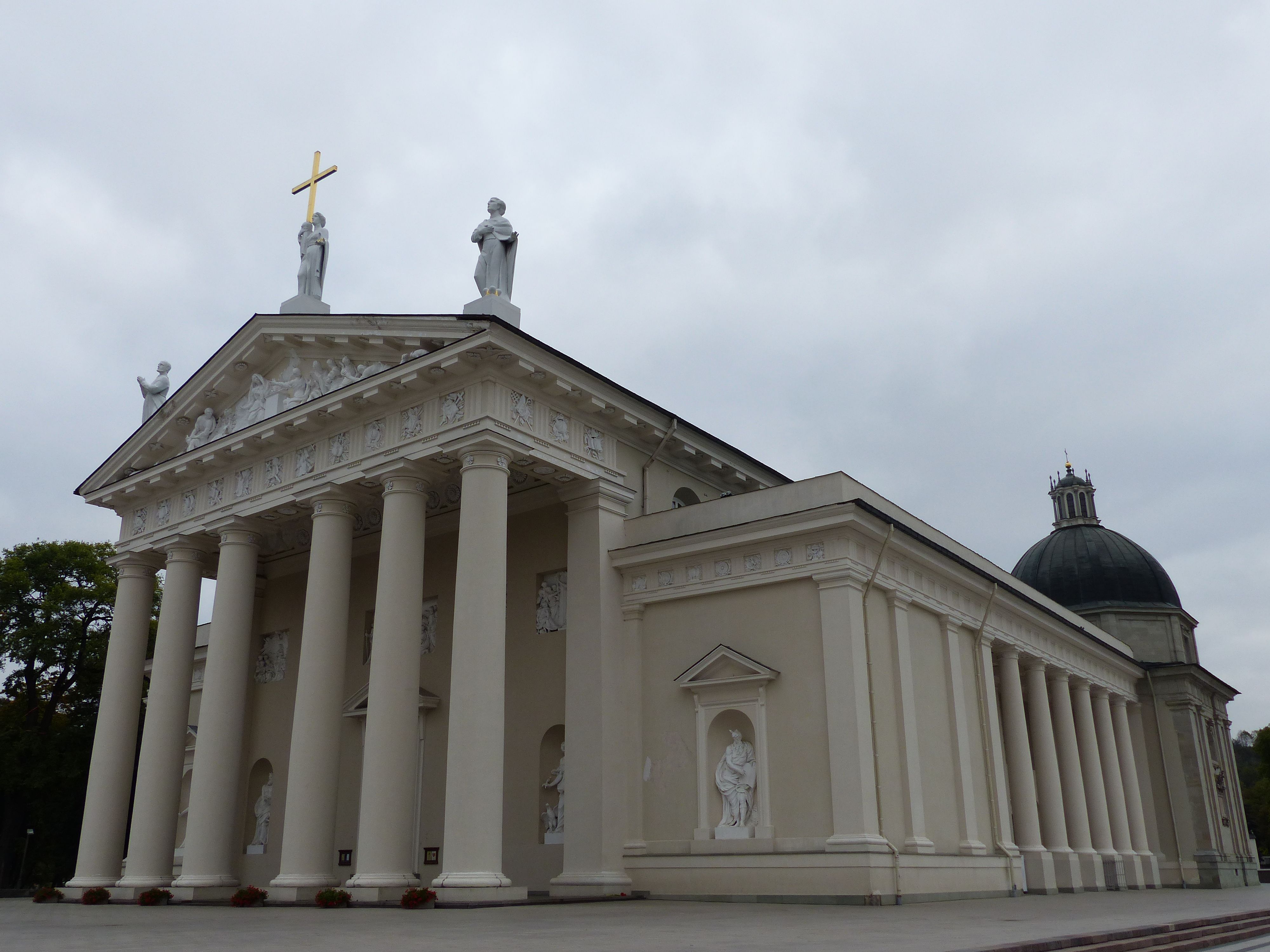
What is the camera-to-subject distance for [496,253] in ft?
68.4

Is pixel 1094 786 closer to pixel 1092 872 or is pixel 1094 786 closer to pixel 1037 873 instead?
pixel 1092 872

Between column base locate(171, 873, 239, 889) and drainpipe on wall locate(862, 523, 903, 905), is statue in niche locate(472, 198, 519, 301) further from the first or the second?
column base locate(171, 873, 239, 889)

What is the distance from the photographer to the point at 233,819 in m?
21.7

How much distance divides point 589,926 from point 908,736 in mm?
8804

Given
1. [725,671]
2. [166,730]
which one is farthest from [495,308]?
[166,730]

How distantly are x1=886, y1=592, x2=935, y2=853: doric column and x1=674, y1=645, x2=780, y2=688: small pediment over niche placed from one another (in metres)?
2.43

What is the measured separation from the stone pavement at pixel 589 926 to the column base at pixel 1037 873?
415 cm

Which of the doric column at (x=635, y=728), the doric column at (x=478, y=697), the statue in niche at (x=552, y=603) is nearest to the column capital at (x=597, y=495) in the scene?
the statue in niche at (x=552, y=603)

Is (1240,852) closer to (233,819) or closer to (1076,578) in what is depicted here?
(1076,578)

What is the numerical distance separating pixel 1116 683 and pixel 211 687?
87.1 feet

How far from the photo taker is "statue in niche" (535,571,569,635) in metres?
21.4

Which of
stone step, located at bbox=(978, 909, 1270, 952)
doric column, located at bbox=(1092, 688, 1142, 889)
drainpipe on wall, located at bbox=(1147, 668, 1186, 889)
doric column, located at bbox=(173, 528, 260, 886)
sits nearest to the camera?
stone step, located at bbox=(978, 909, 1270, 952)

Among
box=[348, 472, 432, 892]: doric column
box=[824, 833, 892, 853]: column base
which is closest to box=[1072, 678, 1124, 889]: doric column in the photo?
box=[824, 833, 892, 853]: column base

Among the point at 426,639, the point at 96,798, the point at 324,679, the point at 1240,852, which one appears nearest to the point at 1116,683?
the point at 1240,852
